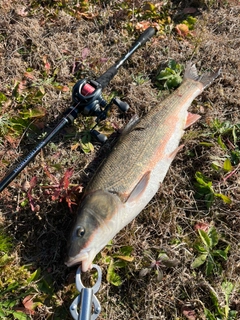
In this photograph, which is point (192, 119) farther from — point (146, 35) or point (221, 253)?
point (221, 253)

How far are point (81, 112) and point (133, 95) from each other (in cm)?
84

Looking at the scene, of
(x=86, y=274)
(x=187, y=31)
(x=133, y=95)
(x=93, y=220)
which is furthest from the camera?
(x=187, y=31)

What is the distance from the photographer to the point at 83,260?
10.2 ft

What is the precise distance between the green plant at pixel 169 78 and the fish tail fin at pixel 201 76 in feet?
0.42

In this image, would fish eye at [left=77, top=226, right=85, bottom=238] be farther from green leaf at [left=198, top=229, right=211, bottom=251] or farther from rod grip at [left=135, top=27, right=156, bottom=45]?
rod grip at [left=135, top=27, right=156, bottom=45]

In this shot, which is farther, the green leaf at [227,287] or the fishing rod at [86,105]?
the fishing rod at [86,105]

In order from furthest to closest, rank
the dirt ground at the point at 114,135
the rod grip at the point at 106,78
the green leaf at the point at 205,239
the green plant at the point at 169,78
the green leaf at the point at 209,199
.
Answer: the green plant at the point at 169,78 → the rod grip at the point at 106,78 → the green leaf at the point at 209,199 → the green leaf at the point at 205,239 → the dirt ground at the point at 114,135

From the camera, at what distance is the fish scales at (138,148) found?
11.3ft

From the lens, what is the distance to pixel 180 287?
3.54 metres

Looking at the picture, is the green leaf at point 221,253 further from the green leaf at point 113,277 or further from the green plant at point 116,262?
the green leaf at point 113,277

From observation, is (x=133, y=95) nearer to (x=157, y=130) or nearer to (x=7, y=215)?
(x=157, y=130)

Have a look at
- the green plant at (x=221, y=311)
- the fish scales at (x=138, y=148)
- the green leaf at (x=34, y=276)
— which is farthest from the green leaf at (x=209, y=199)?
the green leaf at (x=34, y=276)

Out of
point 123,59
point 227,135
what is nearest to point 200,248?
point 227,135

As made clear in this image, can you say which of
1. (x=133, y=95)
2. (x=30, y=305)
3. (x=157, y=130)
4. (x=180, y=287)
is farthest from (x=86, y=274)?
(x=133, y=95)
